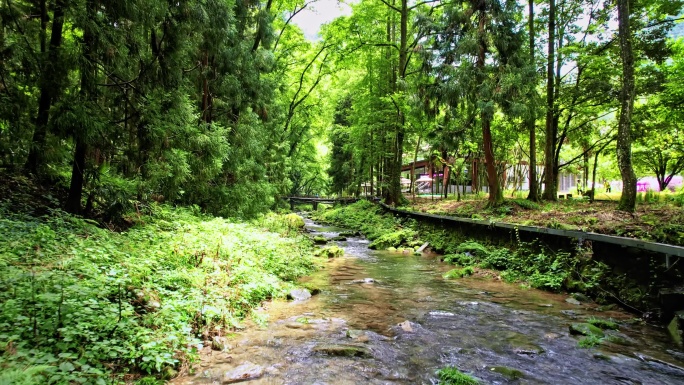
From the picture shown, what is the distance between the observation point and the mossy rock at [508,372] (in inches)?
153

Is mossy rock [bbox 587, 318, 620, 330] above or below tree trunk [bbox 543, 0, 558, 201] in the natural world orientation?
below

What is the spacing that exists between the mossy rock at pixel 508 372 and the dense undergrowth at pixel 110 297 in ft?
11.1

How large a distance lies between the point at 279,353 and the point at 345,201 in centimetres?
2864

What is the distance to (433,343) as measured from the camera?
15.8ft

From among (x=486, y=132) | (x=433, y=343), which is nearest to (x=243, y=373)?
(x=433, y=343)

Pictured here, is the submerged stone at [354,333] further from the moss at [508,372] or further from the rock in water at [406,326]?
the moss at [508,372]

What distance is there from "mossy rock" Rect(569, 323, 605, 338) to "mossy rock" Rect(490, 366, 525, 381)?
1794mm

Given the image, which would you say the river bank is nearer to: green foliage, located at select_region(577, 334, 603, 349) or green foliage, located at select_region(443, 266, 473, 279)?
green foliage, located at select_region(443, 266, 473, 279)

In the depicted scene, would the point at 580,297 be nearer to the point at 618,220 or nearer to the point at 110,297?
the point at 618,220

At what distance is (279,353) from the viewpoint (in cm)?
431

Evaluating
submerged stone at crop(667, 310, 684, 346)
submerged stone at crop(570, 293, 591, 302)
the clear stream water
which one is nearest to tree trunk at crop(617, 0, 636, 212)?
submerged stone at crop(570, 293, 591, 302)

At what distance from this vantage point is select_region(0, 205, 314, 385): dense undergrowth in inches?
118

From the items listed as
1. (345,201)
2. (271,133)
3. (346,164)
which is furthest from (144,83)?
(346,164)

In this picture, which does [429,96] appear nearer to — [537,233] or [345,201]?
[537,233]
